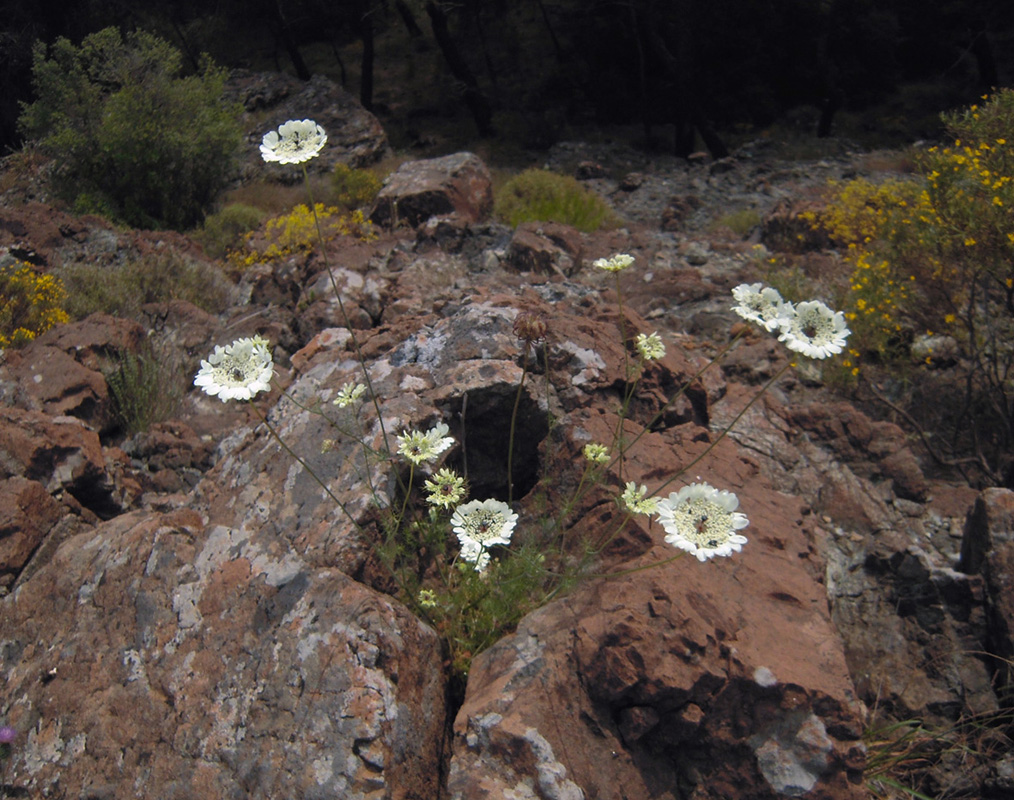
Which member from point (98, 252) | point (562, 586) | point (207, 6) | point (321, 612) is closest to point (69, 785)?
point (321, 612)

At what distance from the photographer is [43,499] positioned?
9.74 ft

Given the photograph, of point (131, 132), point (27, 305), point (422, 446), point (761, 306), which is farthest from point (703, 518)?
point (131, 132)

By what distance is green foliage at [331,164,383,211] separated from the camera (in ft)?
31.2

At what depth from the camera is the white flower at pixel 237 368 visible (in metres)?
2.14

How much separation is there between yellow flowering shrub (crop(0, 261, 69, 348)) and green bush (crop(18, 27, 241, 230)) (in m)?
4.53

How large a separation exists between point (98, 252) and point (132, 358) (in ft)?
12.3

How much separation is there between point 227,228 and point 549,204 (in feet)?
15.1

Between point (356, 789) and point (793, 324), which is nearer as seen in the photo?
point (356, 789)

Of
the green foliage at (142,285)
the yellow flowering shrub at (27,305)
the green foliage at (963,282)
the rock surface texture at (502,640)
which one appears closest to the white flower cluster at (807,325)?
the rock surface texture at (502,640)

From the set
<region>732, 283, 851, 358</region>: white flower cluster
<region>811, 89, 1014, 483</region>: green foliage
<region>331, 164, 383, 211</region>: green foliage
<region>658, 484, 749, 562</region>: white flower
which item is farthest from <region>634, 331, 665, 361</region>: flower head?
<region>331, 164, 383, 211</region>: green foliage

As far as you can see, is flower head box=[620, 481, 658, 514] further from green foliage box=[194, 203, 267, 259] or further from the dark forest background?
the dark forest background

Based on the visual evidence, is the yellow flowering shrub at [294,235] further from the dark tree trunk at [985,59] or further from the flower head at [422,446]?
the dark tree trunk at [985,59]

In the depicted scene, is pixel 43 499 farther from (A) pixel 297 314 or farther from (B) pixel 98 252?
(B) pixel 98 252

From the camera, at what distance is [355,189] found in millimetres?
9578
